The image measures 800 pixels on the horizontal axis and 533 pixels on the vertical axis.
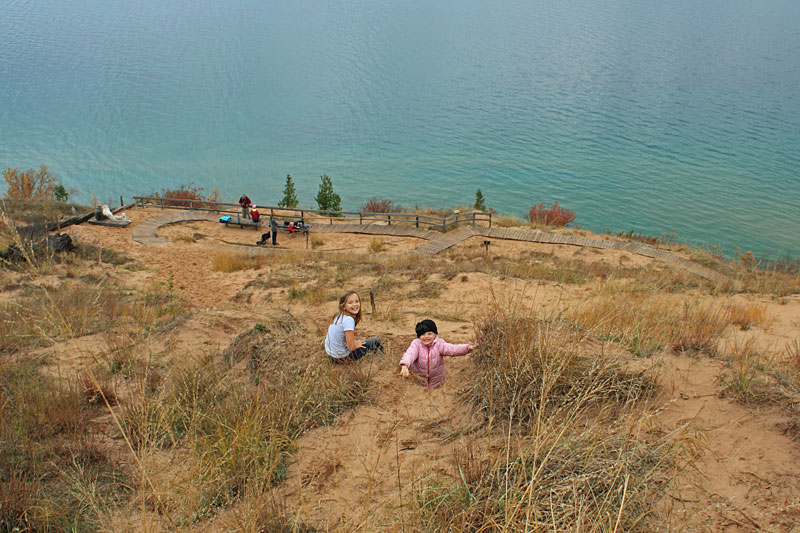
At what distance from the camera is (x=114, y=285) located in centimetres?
1353

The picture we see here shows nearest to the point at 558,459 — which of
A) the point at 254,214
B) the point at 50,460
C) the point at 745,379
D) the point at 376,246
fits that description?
the point at 745,379

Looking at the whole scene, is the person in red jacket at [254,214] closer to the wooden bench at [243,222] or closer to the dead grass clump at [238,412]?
the wooden bench at [243,222]

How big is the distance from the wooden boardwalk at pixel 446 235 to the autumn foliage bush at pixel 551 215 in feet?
43.2

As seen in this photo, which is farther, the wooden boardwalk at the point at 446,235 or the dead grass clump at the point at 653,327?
the wooden boardwalk at the point at 446,235

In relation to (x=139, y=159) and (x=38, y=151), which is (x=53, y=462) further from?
(x=38, y=151)

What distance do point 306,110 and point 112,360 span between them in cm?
5609

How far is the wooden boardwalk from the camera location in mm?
19594

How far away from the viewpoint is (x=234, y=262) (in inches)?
653

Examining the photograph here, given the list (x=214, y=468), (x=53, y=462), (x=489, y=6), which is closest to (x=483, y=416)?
(x=214, y=468)

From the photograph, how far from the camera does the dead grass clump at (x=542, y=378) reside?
14.7ft

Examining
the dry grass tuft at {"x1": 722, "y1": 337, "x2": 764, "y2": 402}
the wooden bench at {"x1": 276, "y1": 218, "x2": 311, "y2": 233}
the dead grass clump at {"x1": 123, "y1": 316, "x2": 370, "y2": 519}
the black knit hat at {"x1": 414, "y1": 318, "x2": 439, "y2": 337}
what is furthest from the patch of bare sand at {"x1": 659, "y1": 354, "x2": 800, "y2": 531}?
the wooden bench at {"x1": 276, "y1": 218, "x2": 311, "y2": 233}

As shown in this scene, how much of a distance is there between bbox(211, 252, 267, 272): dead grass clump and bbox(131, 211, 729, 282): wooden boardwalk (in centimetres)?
462

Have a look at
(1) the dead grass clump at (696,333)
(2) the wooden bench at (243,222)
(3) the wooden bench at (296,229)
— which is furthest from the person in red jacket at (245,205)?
(1) the dead grass clump at (696,333)

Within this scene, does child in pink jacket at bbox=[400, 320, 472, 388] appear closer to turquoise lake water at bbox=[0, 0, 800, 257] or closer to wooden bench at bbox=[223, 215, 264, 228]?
wooden bench at bbox=[223, 215, 264, 228]
